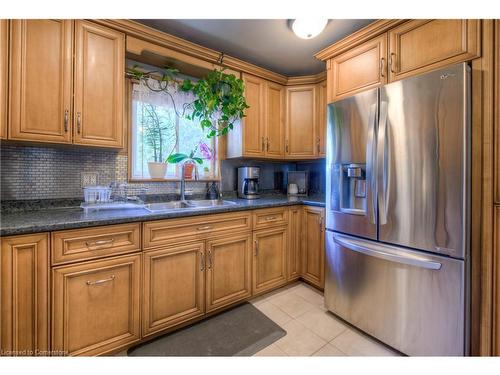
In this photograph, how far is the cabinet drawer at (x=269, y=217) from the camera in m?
2.07


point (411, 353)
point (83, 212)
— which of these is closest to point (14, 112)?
point (83, 212)

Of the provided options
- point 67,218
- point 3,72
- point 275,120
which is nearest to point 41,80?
point 3,72

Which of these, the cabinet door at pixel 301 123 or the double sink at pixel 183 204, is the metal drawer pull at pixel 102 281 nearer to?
the double sink at pixel 183 204

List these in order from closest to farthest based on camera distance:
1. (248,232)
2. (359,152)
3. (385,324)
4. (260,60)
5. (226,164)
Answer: (385,324) < (359,152) < (248,232) < (260,60) < (226,164)

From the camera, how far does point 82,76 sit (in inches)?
60.3

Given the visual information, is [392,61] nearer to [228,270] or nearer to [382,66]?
[382,66]

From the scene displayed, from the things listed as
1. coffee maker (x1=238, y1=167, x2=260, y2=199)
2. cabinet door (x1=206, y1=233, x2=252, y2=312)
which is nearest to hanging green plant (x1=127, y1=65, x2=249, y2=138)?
coffee maker (x1=238, y1=167, x2=260, y2=199)

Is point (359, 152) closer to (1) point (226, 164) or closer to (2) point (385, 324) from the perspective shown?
(2) point (385, 324)

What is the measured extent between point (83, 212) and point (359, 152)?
192 cm

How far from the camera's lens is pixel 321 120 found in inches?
102

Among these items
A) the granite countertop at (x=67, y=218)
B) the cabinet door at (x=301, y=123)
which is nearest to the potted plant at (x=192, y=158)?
the granite countertop at (x=67, y=218)

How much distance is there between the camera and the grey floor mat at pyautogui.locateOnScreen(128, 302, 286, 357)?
1.50m

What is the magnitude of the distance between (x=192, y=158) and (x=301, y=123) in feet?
4.29

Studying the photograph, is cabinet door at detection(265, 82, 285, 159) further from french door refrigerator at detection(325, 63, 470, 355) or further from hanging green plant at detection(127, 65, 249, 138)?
french door refrigerator at detection(325, 63, 470, 355)
